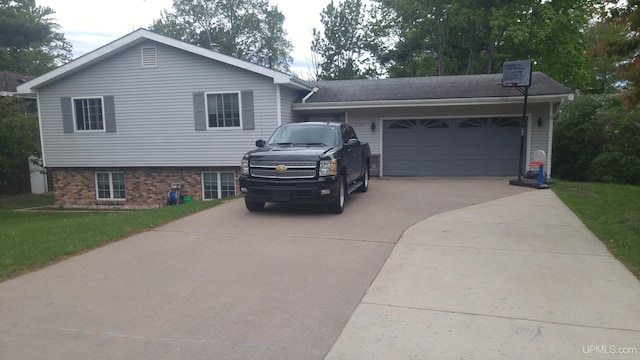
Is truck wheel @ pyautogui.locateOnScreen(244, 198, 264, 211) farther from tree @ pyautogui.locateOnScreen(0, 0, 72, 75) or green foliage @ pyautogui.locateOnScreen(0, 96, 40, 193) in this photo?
tree @ pyautogui.locateOnScreen(0, 0, 72, 75)

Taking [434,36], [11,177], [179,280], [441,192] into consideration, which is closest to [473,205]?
[441,192]

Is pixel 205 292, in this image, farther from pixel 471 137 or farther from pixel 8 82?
pixel 8 82

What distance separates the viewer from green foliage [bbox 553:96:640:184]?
15.9 metres

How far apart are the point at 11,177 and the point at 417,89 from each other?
57.5 feet

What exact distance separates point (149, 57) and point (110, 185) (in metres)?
A: 5.11

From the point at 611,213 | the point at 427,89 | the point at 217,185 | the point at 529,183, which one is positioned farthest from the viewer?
the point at 427,89

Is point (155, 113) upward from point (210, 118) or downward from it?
upward

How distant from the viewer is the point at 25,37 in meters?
30.2

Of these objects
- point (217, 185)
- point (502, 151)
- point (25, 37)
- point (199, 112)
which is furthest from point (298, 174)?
point (25, 37)

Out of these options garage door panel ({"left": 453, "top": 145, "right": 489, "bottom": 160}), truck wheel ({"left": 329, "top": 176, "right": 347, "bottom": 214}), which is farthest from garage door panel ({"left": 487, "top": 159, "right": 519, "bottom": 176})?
truck wheel ({"left": 329, "top": 176, "right": 347, "bottom": 214})

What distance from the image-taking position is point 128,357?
351 cm

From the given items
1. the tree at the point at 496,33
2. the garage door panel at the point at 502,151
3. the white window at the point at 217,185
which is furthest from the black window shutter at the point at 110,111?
the tree at the point at 496,33

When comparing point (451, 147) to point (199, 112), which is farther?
point (451, 147)

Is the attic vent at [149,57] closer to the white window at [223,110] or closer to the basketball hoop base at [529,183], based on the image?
the white window at [223,110]
